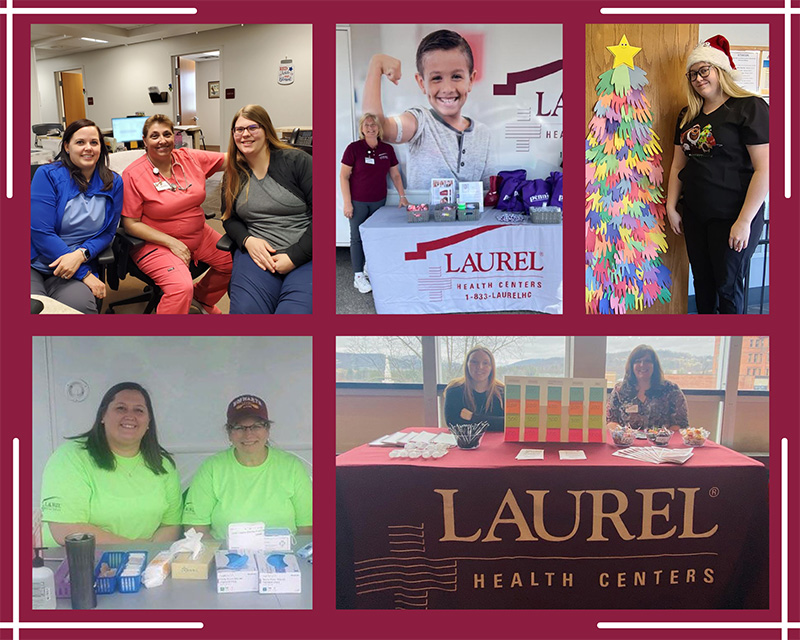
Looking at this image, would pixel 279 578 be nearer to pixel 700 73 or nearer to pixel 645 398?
pixel 645 398

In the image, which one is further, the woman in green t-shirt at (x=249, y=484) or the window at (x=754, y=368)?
the woman in green t-shirt at (x=249, y=484)

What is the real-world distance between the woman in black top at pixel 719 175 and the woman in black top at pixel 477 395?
96 centimetres

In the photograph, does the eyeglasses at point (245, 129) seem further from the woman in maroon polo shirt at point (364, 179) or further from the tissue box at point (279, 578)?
the tissue box at point (279, 578)

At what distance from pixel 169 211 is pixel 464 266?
117 centimetres

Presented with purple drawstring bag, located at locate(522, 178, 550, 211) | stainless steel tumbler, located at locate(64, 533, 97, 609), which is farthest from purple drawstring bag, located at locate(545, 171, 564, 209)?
stainless steel tumbler, located at locate(64, 533, 97, 609)

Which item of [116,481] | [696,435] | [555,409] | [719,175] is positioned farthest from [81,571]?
[719,175]

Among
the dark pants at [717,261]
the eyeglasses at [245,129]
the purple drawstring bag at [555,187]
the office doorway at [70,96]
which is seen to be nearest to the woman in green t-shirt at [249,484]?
the eyeglasses at [245,129]

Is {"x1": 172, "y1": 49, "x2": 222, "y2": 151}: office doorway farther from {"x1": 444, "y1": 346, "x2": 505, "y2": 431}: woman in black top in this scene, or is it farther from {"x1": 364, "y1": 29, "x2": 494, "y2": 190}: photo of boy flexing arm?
{"x1": 444, "y1": 346, "x2": 505, "y2": 431}: woman in black top

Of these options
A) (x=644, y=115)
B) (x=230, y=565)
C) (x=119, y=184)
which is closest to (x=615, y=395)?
(x=644, y=115)

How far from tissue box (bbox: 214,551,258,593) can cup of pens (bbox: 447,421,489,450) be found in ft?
2.72

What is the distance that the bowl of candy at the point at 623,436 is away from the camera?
2369mm

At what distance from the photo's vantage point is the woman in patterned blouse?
233 centimetres

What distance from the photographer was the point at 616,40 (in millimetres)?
2439

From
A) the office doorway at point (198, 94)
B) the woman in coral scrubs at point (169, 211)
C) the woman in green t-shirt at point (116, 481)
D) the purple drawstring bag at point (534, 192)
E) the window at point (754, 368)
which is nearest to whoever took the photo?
the window at point (754, 368)
